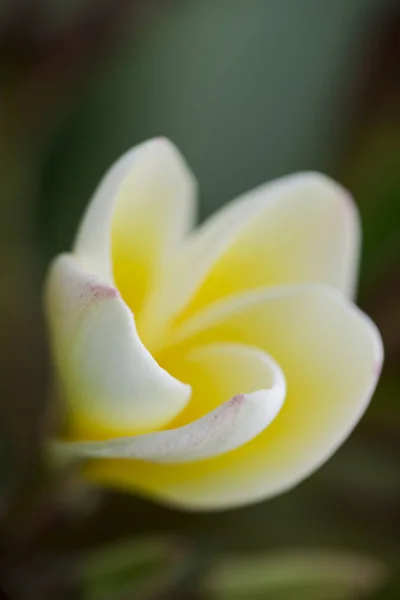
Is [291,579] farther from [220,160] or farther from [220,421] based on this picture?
[220,160]

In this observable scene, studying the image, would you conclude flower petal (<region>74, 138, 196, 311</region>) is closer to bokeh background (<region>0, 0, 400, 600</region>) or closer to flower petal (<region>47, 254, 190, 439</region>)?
flower petal (<region>47, 254, 190, 439</region>)

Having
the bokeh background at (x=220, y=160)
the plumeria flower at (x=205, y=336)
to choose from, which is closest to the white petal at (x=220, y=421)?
the plumeria flower at (x=205, y=336)

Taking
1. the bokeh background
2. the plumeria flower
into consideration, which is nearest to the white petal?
the plumeria flower

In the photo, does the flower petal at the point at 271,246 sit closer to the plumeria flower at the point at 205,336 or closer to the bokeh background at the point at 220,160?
the plumeria flower at the point at 205,336

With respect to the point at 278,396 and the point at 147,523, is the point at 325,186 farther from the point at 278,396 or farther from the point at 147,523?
the point at 147,523

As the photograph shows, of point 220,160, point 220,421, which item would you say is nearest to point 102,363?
point 220,421

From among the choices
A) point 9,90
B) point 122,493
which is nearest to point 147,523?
point 122,493
